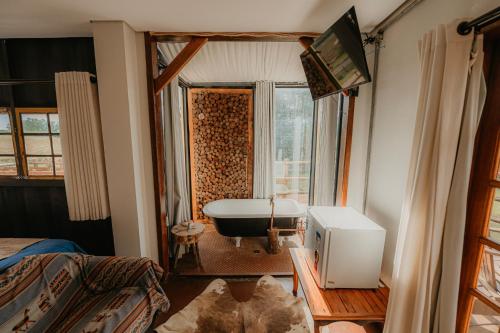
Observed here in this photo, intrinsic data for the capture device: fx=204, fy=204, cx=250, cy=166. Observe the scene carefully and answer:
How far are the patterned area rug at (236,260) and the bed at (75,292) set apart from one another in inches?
35.8

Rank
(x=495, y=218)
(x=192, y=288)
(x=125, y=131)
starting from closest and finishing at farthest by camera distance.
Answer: (x=495, y=218) < (x=125, y=131) < (x=192, y=288)

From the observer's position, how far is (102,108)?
1748 mm

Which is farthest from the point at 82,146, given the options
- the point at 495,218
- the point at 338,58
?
the point at 495,218

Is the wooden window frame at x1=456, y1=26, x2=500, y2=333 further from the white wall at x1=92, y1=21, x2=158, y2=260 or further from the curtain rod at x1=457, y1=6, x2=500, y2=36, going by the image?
the white wall at x1=92, y1=21, x2=158, y2=260

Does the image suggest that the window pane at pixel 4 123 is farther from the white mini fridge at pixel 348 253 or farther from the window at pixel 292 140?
the window at pixel 292 140

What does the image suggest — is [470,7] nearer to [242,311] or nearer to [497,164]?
[497,164]

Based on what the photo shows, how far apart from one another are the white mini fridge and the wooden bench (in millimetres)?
44

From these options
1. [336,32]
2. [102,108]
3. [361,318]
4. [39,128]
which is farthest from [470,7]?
[39,128]

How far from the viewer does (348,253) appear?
1.35m

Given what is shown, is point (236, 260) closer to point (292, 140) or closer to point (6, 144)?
point (292, 140)

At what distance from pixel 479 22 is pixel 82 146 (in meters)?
2.62

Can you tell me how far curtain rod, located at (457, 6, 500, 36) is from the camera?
78 cm

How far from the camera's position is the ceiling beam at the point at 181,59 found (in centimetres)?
187

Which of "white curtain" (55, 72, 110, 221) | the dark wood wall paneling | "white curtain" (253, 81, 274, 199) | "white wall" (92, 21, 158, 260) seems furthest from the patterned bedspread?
"white curtain" (253, 81, 274, 199)
